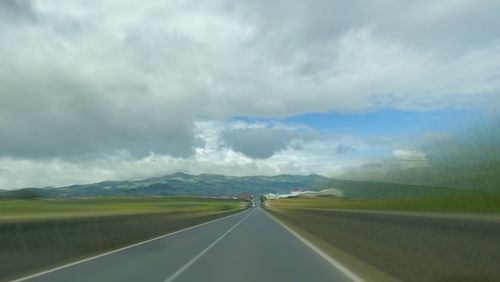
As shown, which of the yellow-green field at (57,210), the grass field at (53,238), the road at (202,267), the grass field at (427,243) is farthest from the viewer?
the yellow-green field at (57,210)

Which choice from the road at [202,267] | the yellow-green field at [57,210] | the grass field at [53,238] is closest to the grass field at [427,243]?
the road at [202,267]

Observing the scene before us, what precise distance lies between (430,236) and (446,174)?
1893 cm

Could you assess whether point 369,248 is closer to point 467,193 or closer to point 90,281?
point 467,193

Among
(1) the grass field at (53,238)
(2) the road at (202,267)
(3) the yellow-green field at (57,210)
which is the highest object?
(3) the yellow-green field at (57,210)

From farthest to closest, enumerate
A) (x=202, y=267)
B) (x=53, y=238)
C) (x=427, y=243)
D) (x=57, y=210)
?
(x=57, y=210), (x=53, y=238), (x=202, y=267), (x=427, y=243)

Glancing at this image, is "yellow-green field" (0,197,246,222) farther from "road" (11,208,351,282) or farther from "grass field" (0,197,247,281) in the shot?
"road" (11,208,351,282)

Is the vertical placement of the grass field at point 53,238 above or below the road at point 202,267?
above

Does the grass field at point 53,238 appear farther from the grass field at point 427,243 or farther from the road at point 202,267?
the grass field at point 427,243

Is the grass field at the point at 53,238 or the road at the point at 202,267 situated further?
the grass field at the point at 53,238

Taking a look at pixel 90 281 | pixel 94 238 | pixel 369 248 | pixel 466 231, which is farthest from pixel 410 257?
pixel 94 238

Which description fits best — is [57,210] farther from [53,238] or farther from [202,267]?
[202,267]

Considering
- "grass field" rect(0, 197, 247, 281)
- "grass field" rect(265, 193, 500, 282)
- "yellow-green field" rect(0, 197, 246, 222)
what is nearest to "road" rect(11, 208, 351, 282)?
"grass field" rect(0, 197, 247, 281)

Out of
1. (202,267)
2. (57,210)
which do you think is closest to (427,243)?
(202,267)

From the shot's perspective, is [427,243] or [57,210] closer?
[427,243]
